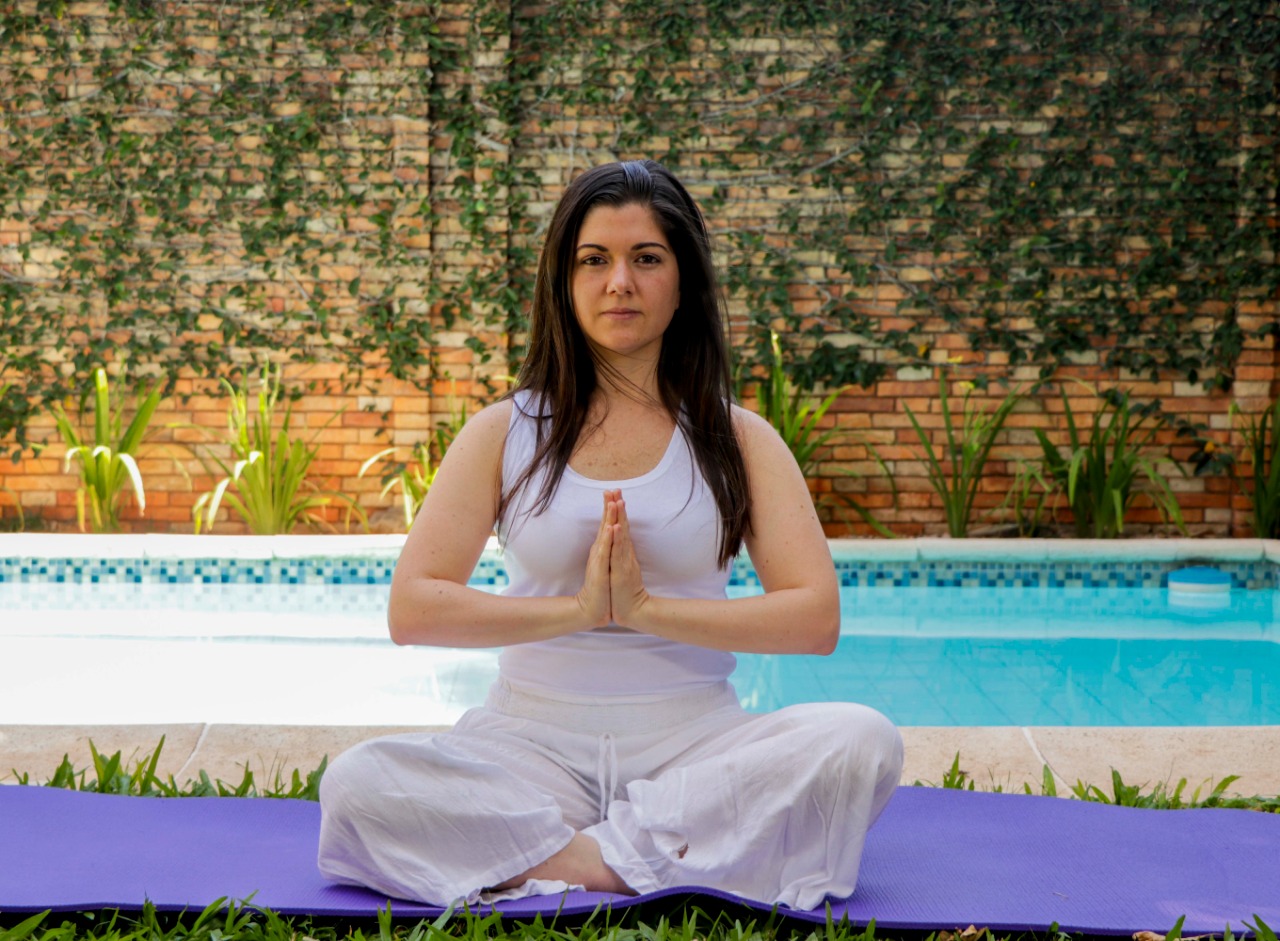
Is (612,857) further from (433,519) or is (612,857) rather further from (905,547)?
(905,547)

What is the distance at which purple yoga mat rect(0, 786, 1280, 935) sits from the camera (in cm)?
186

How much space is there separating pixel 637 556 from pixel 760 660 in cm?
275

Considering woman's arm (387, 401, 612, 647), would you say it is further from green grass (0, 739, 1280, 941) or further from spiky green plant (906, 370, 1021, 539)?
spiky green plant (906, 370, 1021, 539)

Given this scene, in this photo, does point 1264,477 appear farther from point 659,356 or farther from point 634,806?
point 634,806

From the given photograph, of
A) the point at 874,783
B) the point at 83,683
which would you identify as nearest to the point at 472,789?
the point at 874,783

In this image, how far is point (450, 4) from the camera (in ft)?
21.3

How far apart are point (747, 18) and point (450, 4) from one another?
1514 mm

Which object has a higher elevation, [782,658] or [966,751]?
[966,751]

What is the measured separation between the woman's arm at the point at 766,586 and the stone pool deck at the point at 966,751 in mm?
954

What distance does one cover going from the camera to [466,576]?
6.66 feet

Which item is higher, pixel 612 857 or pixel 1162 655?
pixel 612 857

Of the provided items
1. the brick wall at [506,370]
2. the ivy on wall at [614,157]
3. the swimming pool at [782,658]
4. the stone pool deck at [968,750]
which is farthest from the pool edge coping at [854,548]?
the stone pool deck at [968,750]

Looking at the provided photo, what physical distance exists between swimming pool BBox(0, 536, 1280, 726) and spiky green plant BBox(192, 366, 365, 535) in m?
0.62

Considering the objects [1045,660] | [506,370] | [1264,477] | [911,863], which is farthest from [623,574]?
[1264,477]
